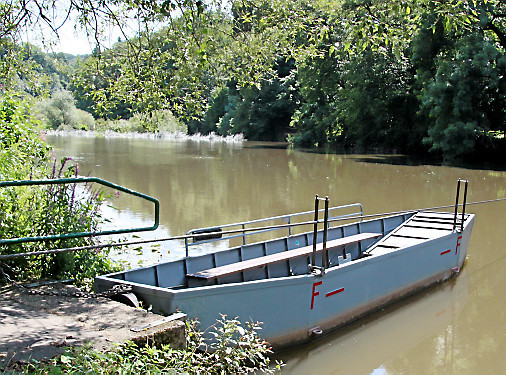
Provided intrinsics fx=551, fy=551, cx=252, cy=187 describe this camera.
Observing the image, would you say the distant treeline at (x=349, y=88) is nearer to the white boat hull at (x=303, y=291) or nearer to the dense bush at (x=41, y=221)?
the dense bush at (x=41, y=221)

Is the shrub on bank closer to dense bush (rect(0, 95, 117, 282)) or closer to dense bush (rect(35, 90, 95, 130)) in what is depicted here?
dense bush (rect(0, 95, 117, 282))

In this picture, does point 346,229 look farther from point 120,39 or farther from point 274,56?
point 120,39

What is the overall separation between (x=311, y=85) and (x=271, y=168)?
765 inches

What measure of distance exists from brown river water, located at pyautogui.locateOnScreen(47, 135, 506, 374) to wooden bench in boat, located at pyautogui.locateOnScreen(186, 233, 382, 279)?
1246mm

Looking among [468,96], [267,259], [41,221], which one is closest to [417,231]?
[267,259]

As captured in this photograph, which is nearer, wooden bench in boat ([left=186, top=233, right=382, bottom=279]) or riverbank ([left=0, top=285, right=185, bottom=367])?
riverbank ([left=0, top=285, right=185, bottom=367])

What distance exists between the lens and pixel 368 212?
51.0 feet

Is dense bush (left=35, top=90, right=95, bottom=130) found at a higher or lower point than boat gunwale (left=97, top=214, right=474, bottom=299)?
higher

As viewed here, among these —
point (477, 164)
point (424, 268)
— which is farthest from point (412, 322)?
point (477, 164)

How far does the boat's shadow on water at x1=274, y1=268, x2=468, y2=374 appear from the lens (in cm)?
659

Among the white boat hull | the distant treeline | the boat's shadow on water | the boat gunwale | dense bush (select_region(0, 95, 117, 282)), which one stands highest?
the distant treeline

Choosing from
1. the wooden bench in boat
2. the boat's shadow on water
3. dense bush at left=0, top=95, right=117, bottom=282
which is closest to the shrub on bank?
the boat's shadow on water

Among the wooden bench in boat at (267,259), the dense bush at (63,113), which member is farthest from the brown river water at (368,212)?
the dense bush at (63,113)

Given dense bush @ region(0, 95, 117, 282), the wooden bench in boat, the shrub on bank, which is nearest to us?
the shrub on bank
